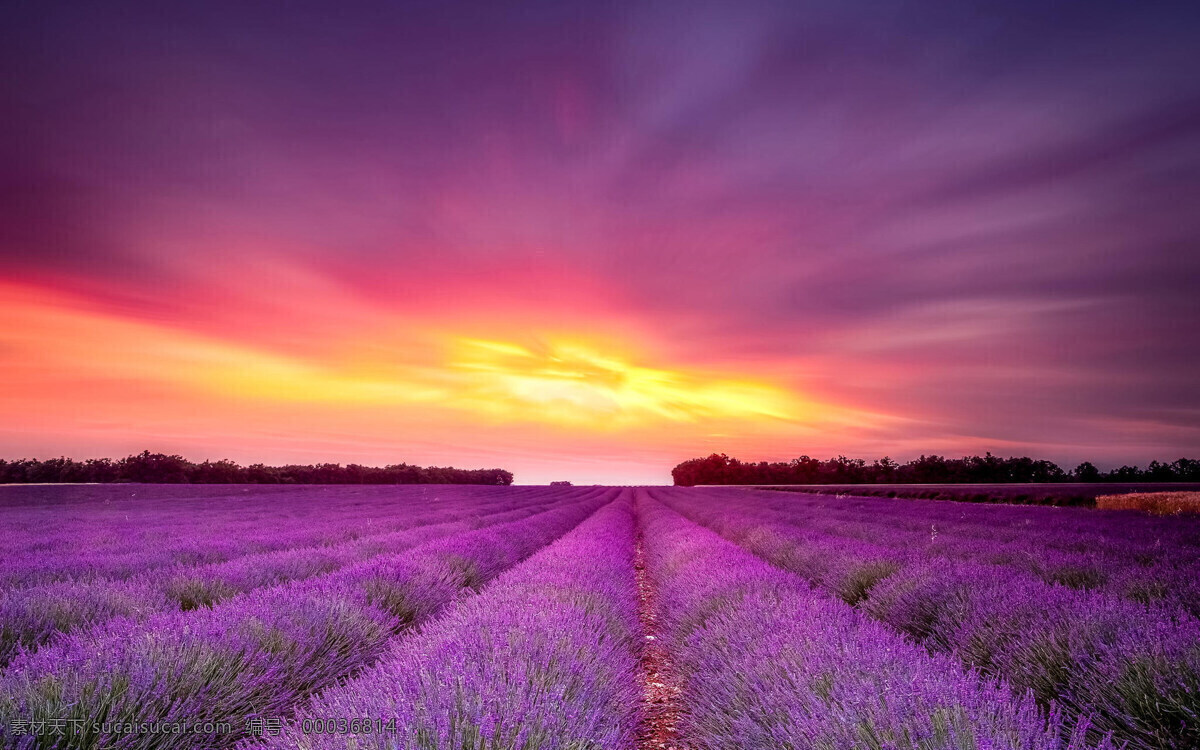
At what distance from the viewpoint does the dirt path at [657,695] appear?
3264mm

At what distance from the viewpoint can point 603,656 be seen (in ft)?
9.32

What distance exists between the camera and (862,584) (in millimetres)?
5543

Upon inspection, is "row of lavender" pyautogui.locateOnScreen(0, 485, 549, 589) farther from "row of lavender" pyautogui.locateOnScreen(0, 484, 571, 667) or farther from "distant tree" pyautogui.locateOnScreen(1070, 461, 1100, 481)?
"distant tree" pyautogui.locateOnScreen(1070, 461, 1100, 481)

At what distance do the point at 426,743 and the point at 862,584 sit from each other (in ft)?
16.9

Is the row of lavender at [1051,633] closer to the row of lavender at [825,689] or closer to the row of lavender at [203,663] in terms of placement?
the row of lavender at [825,689]

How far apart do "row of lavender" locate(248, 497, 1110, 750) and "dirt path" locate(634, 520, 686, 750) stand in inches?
6.6

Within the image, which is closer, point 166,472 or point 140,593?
point 140,593

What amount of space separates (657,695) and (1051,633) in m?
2.50

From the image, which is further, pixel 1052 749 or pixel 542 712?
pixel 542 712

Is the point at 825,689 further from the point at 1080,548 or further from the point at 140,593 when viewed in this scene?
the point at 1080,548

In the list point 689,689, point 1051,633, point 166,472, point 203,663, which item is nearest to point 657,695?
point 689,689

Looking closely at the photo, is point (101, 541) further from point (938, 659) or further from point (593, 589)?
point (938, 659)

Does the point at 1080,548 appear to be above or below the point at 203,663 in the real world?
A: below

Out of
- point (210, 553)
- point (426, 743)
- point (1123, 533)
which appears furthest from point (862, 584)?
point (210, 553)
